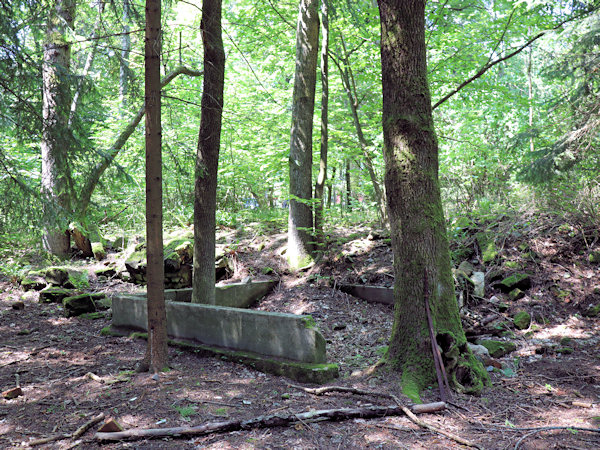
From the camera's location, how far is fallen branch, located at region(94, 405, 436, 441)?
3463 mm

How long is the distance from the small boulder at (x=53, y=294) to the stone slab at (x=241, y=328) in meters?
2.66

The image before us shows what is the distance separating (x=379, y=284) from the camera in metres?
8.87

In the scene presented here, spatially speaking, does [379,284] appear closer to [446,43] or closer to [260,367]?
[260,367]

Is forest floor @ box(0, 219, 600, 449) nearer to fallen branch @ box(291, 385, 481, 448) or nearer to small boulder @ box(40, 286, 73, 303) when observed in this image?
fallen branch @ box(291, 385, 481, 448)

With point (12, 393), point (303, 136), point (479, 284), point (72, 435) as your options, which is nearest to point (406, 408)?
point (72, 435)

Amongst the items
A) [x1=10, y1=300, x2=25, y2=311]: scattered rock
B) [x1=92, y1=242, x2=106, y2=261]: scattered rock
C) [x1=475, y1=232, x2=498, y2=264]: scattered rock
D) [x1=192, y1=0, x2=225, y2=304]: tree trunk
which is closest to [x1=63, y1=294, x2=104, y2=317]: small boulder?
[x1=10, y1=300, x2=25, y2=311]: scattered rock

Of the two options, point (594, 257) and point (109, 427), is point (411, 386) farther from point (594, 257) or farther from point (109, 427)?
point (594, 257)

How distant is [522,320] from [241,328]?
4.41 meters

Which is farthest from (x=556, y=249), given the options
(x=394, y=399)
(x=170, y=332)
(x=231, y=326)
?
(x=170, y=332)

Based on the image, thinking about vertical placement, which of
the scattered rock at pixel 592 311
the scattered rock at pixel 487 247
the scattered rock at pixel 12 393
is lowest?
the scattered rock at pixel 12 393

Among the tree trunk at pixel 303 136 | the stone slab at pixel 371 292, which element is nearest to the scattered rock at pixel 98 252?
the tree trunk at pixel 303 136

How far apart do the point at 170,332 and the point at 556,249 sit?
277 inches

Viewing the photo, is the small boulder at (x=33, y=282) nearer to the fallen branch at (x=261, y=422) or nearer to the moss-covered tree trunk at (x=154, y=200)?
the moss-covered tree trunk at (x=154, y=200)

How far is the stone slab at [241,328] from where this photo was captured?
16.9 feet
